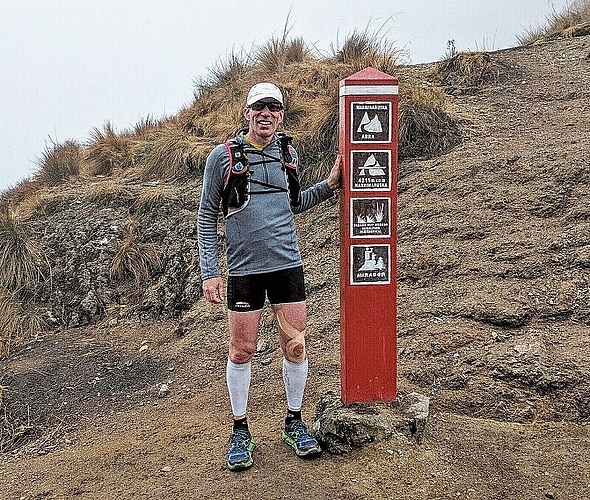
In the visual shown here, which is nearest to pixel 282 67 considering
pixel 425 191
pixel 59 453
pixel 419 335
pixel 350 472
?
pixel 425 191

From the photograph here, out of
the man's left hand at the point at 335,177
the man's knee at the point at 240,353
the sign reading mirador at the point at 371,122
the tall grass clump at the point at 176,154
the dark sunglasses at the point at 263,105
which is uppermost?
the dark sunglasses at the point at 263,105

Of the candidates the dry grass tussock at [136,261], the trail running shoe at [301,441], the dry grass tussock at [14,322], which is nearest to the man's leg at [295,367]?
the trail running shoe at [301,441]

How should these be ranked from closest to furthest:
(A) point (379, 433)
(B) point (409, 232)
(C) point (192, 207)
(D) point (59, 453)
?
(A) point (379, 433)
(D) point (59, 453)
(B) point (409, 232)
(C) point (192, 207)

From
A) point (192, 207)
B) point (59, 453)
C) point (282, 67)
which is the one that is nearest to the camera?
point (59, 453)

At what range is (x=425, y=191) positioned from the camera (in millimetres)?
7059

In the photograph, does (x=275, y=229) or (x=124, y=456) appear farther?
(x=124, y=456)

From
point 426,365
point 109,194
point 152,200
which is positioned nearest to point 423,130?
point 152,200

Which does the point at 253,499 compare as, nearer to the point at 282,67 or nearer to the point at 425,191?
the point at 425,191

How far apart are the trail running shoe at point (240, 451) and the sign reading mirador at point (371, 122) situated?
1701 millimetres

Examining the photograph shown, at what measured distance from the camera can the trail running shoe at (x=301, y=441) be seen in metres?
3.87

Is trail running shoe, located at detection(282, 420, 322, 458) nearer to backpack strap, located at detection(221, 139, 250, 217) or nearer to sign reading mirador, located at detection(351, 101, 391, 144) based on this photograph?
backpack strap, located at detection(221, 139, 250, 217)

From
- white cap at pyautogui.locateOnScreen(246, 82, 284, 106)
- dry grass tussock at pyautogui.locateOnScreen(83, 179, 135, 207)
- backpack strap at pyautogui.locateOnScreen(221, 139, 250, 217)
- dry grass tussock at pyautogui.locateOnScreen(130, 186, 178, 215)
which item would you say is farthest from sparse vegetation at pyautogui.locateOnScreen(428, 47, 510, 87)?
backpack strap at pyautogui.locateOnScreen(221, 139, 250, 217)

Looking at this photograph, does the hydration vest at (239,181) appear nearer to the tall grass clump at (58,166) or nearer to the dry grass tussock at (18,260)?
the dry grass tussock at (18,260)

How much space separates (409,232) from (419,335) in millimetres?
1501
